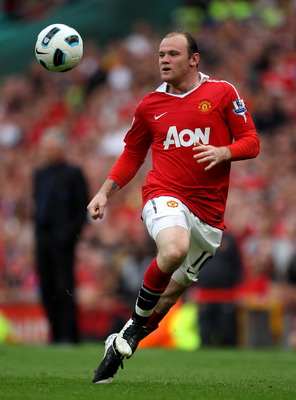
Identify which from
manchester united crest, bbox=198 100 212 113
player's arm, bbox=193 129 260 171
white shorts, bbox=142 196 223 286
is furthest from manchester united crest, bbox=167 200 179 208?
manchester united crest, bbox=198 100 212 113

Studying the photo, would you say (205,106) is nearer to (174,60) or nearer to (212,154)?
(174,60)

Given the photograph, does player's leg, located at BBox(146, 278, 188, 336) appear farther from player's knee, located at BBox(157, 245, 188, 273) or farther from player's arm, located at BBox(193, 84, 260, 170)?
player's arm, located at BBox(193, 84, 260, 170)

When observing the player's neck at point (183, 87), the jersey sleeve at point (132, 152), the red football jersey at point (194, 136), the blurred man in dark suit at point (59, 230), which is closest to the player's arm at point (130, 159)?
the jersey sleeve at point (132, 152)

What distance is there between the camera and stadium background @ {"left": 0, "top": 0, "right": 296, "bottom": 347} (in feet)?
42.9

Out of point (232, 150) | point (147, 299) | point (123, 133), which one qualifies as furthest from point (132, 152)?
point (123, 133)

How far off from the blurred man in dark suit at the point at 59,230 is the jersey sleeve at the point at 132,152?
14.2 feet

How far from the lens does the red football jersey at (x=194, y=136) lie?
6242 millimetres

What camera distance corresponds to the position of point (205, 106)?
20.7ft

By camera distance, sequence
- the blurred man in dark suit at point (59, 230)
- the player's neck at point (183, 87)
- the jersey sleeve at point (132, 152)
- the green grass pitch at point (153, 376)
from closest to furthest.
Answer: the green grass pitch at point (153, 376) < the player's neck at point (183, 87) < the jersey sleeve at point (132, 152) < the blurred man in dark suit at point (59, 230)

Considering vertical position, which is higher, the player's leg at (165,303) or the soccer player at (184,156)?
the soccer player at (184,156)

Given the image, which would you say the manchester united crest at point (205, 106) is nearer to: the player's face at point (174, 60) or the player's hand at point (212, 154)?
the player's face at point (174, 60)

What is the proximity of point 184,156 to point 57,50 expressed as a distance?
4.22 feet

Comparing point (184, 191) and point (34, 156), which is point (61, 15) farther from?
point (184, 191)

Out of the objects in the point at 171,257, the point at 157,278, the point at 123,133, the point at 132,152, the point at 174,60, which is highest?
the point at 123,133
